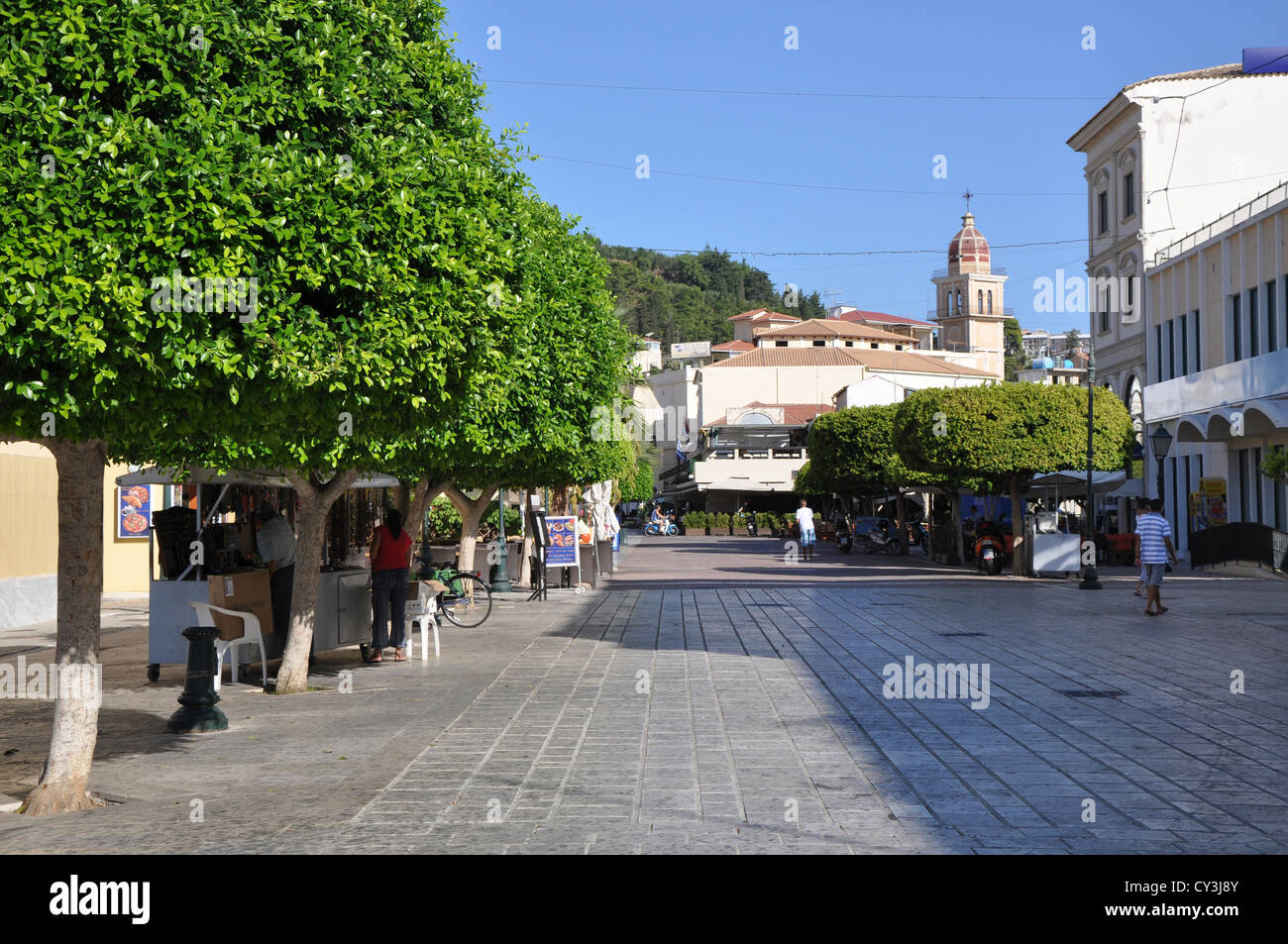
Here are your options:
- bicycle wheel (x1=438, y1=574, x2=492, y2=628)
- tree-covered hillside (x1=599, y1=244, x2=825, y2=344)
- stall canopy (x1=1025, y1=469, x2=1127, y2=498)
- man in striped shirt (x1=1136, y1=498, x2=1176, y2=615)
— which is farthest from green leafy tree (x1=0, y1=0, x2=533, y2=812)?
tree-covered hillside (x1=599, y1=244, x2=825, y2=344)

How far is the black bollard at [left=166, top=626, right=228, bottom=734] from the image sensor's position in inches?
403

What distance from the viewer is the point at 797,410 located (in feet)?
312

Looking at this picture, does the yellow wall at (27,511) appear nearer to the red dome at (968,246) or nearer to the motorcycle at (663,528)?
the motorcycle at (663,528)

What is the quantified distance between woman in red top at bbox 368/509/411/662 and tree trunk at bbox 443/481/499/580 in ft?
31.7

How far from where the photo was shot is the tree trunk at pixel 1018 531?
3209 centimetres

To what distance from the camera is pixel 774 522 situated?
71.2 metres

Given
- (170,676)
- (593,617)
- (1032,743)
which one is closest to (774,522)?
(593,617)

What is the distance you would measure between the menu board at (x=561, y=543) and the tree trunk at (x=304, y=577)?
12.3 metres

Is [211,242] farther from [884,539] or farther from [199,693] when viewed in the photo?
[884,539]

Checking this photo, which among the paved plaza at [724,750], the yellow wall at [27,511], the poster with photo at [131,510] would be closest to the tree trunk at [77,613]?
the paved plaza at [724,750]

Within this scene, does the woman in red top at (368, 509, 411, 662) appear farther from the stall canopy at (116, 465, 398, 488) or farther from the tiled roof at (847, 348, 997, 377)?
the tiled roof at (847, 348, 997, 377)

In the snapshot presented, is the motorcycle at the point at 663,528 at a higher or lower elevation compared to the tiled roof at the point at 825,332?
lower
